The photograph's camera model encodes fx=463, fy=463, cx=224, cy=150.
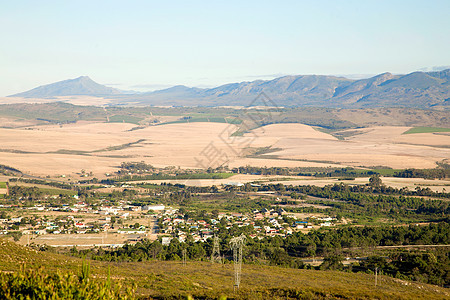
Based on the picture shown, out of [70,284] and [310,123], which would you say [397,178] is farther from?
[310,123]

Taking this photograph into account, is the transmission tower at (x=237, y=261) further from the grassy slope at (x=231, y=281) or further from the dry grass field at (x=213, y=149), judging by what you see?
the dry grass field at (x=213, y=149)

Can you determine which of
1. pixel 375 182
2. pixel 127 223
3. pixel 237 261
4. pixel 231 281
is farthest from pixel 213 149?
pixel 231 281

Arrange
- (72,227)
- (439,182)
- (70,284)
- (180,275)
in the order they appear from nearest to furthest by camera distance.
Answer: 1. (70,284)
2. (180,275)
3. (72,227)
4. (439,182)

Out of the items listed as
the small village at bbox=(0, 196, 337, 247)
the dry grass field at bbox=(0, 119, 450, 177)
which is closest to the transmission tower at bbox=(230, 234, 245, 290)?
the small village at bbox=(0, 196, 337, 247)

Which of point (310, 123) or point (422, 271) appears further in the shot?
point (310, 123)

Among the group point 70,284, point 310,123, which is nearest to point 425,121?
point 310,123

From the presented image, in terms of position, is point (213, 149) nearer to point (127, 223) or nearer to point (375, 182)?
point (375, 182)
